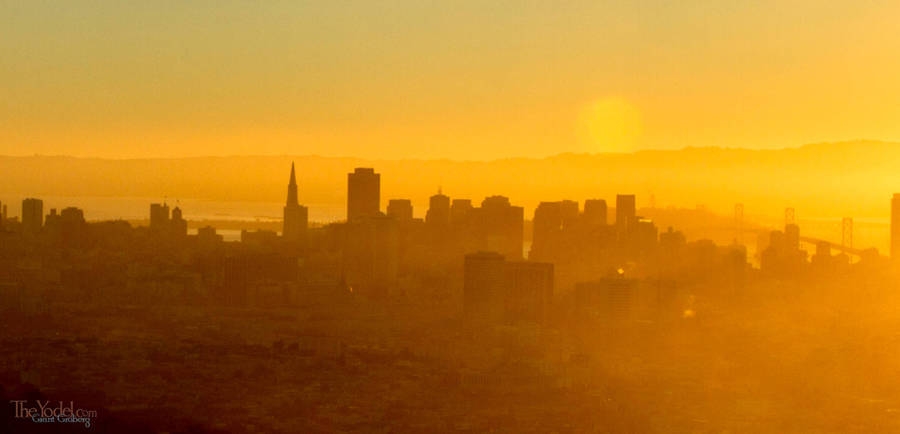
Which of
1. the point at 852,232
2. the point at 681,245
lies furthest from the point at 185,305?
the point at 852,232

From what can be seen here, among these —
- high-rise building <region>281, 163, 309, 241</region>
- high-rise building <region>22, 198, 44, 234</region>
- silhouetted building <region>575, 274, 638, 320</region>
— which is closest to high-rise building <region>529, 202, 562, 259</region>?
silhouetted building <region>575, 274, 638, 320</region>

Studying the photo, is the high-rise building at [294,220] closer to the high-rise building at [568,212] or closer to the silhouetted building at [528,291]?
the high-rise building at [568,212]

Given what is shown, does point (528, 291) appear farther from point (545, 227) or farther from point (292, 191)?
point (292, 191)

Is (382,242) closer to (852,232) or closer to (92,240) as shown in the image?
(92,240)

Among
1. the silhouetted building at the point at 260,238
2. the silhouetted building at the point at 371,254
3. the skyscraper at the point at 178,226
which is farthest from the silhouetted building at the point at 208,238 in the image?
the silhouetted building at the point at 371,254

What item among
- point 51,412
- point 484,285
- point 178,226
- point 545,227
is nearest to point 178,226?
point 178,226

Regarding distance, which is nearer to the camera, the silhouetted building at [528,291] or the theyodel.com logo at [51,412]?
the theyodel.com logo at [51,412]

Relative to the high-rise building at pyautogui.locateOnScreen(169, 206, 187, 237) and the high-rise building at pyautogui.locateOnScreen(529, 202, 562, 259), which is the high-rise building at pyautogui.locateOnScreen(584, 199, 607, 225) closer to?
the high-rise building at pyautogui.locateOnScreen(529, 202, 562, 259)
